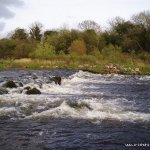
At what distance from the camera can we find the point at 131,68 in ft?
166

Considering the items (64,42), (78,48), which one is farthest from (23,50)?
(78,48)

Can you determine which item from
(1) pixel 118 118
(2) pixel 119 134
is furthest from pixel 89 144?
(1) pixel 118 118

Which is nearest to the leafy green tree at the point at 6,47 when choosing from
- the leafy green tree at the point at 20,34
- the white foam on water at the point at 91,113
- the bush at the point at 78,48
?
the leafy green tree at the point at 20,34

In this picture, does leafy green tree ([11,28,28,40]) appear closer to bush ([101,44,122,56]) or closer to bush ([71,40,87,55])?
bush ([71,40,87,55])

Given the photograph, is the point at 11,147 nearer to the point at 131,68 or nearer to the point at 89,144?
the point at 89,144

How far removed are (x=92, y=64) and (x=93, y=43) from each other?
22425mm

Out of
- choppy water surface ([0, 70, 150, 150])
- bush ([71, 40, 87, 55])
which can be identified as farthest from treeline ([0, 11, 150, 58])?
choppy water surface ([0, 70, 150, 150])

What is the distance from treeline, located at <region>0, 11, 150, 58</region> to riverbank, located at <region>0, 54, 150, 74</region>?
7.05 metres

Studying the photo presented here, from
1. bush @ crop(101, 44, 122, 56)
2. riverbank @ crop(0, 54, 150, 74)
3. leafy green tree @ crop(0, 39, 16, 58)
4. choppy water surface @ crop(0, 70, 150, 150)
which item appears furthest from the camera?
leafy green tree @ crop(0, 39, 16, 58)

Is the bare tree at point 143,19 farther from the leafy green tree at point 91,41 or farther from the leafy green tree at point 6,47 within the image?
the leafy green tree at point 6,47

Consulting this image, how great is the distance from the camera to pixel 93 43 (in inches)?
3086

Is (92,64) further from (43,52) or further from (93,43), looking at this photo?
(93,43)

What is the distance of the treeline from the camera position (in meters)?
73.1

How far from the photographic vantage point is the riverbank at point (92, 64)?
5010 cm
